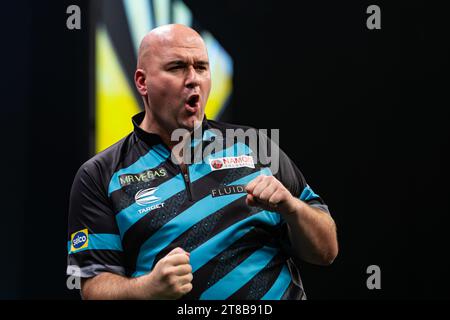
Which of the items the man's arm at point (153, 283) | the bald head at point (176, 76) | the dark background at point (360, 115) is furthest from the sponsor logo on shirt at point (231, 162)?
the dark background at point (360, 115)

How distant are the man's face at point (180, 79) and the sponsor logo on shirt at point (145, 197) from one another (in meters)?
0.20

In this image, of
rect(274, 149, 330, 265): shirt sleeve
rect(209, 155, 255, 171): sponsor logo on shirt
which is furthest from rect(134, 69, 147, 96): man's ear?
rect(274, 149, 330, 265): shirt sleeve

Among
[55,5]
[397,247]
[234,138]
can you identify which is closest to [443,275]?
[397,247]

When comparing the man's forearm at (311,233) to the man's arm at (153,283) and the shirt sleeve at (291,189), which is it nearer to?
the shirt sleeve at (291,189)

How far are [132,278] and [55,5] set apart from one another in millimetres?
1200

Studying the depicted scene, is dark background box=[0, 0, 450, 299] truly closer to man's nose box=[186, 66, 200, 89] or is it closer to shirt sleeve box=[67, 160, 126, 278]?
man's nose box=[186, 66, 200, 89]

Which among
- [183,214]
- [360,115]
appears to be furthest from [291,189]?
[360,115]

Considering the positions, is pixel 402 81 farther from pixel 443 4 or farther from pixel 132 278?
pixel 132 278

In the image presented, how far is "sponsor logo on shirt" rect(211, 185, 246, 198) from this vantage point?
150 cm

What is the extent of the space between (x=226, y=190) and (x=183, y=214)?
Answer: 0.43 ft

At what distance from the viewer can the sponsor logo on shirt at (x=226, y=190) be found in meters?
1.50

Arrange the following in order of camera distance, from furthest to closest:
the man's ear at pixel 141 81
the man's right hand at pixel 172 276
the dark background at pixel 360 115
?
1. the dark background at pixel 360 115
2. the man's ear at pixel 141 81
3. the man's right hand at pixel 172 276

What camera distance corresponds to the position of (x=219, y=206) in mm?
1483
